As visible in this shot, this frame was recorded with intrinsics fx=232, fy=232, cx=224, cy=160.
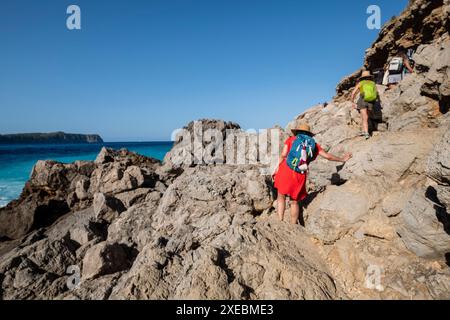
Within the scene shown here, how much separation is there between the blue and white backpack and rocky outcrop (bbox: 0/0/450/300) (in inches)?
41.2

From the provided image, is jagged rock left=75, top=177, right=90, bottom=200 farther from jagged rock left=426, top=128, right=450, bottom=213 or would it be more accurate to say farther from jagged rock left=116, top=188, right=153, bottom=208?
jagged rock left=426, top=128, right=450, bottom=213

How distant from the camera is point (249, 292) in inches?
146

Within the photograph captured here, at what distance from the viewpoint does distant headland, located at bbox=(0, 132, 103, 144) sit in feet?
428

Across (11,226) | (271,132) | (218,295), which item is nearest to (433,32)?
(271,132)

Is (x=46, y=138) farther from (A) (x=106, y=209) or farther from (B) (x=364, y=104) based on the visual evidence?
(B) (x=364, y=104)

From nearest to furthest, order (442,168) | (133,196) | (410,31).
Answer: (442,168) → (133,196) → (410,31)

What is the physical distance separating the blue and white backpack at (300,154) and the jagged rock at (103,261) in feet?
16.0

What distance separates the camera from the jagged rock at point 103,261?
5.15 metres

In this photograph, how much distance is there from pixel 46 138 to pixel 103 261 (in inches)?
7311

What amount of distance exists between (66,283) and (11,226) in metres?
8.29

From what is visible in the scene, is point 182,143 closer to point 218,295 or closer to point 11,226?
point 11,226

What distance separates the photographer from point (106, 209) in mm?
9391

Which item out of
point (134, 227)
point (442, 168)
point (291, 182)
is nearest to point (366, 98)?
point (291, 182)
